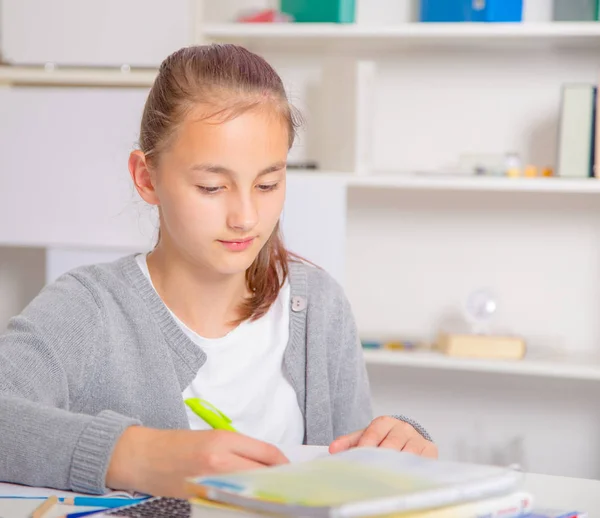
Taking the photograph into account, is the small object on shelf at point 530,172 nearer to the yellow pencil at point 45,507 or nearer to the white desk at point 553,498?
the white desk at point 553,498

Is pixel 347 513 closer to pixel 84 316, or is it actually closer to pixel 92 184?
pixel 84 316

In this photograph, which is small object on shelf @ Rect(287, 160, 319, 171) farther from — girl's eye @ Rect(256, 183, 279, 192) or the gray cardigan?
→ girl's eye @ Rect(256, 183, 279, 192)

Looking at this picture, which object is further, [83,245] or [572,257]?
[572,257]

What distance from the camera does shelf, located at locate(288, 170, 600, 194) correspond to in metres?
2.10

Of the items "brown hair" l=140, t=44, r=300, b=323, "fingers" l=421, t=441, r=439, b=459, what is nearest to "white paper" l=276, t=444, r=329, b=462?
"fingers" l=421, t=441, r=439, b=459

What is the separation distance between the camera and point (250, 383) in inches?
48.1

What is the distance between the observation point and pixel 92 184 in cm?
220

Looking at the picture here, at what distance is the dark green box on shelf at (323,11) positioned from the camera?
2201 millimetres

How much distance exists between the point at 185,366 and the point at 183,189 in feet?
0.73

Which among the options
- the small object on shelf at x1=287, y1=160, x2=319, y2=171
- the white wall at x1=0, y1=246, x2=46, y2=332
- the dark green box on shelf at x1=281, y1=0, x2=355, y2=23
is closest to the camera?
the dark green box on shelf at x1=281, y1=0, x2=355, y2=23

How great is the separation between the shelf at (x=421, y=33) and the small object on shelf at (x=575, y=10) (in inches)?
2.0

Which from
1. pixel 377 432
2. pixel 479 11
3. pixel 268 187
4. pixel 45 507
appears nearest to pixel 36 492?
pixel 45 507

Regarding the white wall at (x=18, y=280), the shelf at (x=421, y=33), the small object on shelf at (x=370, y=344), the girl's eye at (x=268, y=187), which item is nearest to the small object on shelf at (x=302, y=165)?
the shelf at (x=421, y=33)

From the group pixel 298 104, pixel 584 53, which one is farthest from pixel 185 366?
pixel 584 53
